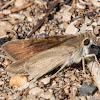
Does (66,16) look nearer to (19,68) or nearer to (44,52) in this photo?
(44,52)

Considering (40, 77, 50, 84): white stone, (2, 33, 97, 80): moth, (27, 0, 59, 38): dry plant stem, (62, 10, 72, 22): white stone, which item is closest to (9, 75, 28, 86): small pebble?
(2, 33, 97, 80): moth

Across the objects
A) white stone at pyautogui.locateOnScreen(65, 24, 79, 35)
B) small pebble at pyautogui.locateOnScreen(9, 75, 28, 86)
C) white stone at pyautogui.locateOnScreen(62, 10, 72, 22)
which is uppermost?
white stone at pyautogui.locateOnScreen(62, 10, 72, 22)

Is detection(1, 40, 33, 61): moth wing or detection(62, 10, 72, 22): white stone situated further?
detection(62, 10, 72, 22): white stone

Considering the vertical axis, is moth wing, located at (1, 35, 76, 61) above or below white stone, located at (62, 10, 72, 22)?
below

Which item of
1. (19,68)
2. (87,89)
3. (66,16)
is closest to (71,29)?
(66,16)

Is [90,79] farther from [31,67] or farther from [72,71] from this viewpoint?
[31,67]

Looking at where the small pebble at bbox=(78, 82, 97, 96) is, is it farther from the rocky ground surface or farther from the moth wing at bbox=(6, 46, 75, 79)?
the moth wing at bbox=(6, 46, 75, 79)

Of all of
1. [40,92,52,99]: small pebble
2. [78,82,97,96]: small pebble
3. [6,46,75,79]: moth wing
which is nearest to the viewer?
[78,82,97,96]: small pebble

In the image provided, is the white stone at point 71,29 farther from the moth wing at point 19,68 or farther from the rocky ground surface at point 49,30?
the moth wing at point 19,68
